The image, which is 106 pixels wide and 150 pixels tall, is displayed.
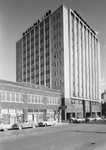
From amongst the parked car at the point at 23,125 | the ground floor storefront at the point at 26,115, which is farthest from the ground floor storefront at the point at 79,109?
the parked car at the point at 23,125

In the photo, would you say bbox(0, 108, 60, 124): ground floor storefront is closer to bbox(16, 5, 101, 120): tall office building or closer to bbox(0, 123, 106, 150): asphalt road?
bbox(16, 5, 101, 120): tall office building

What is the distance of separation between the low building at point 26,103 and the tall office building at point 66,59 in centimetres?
498

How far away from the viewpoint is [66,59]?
64.0 meters

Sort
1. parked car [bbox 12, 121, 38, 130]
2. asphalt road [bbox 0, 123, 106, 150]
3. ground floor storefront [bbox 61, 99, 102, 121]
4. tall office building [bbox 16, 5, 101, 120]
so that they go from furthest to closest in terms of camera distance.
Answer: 1. tall office building [bbox 16, 5, 101, 120]
2. ground floor storefront [bbox 61, 99, 102, 121]
3. parked car [bbox 12, 121, 38, 130]
4. asphalt road [bbox 0, 123, 106, 150]

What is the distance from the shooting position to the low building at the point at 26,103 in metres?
39.2

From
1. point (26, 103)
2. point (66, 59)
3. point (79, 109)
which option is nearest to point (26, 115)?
point (26, 103)

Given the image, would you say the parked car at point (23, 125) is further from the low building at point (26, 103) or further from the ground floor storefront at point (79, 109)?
the ground floor storefront at point (79, 109)

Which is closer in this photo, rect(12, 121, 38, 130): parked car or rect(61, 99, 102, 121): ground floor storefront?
rect(12, 121, 38, 130): parked car

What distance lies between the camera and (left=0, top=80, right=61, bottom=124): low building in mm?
39219

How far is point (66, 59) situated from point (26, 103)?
83.3 feet

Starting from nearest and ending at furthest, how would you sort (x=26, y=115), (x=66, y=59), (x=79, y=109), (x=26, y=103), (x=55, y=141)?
(x=55, y=141) → (x=26, y=115) → (x=26, y=103) → (x=66, y=59) → (x=79, y=109)

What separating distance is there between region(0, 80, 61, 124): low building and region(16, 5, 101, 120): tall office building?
16.3 feet

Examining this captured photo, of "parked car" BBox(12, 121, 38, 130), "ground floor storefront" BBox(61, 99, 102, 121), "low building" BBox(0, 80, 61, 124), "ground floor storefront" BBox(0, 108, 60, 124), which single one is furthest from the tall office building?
"parked car" BBox(12, 121, 38, 130)

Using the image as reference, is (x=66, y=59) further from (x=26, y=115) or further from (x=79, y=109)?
(x=26, y=115)
